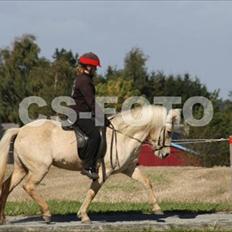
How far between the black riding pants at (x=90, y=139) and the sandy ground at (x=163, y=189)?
21.1 ft

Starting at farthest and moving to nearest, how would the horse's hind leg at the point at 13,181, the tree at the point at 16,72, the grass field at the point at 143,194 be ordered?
1. the tree at the point at 16,72
2. the grass field at the point at 143,194
3. the horse's hind leg at the point at 13,181

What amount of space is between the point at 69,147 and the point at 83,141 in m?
0.29

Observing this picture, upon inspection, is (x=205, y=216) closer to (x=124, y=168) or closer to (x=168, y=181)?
(x=124, y=168)

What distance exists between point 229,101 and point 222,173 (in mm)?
58359

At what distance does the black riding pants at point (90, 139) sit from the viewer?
1023 cm

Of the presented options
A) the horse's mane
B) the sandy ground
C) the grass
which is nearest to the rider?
the horse's mane

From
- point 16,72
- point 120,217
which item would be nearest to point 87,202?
point 120,217

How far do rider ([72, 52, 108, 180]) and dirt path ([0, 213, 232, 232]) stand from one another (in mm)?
809

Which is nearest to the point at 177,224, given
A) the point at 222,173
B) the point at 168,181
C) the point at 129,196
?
the point at 129,196

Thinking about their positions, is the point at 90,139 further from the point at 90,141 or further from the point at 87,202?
the point at 87,202

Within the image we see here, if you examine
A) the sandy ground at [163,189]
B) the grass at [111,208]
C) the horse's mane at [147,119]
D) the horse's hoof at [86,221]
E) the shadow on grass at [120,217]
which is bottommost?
the sandy ground at [163,189]

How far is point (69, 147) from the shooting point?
409 inches

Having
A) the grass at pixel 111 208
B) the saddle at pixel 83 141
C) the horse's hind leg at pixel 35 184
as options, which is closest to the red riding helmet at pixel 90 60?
the saddle at pixel 83 141

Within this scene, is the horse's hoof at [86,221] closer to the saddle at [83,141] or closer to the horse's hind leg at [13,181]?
the saddle at [83,141]
